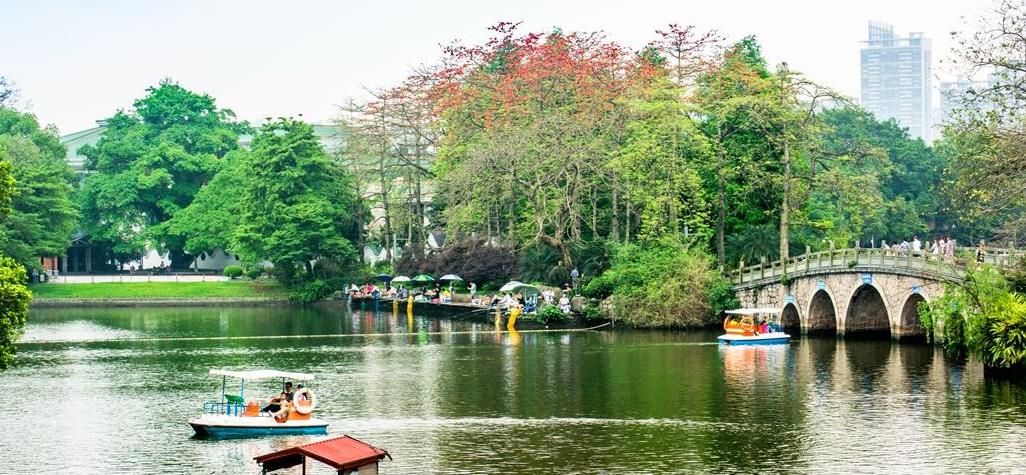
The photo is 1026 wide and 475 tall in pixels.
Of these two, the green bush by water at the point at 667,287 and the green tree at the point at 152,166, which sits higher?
the green tree at the point at 152,166

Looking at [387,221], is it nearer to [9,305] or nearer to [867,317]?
[867,317]

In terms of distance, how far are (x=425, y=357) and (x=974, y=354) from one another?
22826mm

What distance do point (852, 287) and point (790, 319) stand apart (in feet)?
22.9

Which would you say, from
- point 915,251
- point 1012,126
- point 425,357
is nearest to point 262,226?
point 425,357

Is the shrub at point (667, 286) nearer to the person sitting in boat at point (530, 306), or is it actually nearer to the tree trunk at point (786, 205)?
the tree trunk at point (786, 205)

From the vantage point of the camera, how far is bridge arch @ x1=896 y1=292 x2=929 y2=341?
2515 inches

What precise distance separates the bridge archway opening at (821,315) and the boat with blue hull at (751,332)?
164 cm

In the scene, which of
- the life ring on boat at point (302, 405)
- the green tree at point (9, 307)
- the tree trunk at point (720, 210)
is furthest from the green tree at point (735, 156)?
the green tree at point (9, 307)

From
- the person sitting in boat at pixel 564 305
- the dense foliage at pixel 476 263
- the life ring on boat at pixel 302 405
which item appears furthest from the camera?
the dense foliage at pixel 476 263

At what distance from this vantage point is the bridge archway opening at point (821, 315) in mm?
70688

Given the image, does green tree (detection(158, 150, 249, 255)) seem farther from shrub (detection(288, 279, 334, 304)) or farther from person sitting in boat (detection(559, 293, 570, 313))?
person sitting in boat (detection(559, 293, 570, 313))

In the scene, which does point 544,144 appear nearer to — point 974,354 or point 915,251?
point 915,251

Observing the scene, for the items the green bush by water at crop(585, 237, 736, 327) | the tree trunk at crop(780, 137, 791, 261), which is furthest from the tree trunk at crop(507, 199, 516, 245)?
the tree trunk at crop(780, 137, 791, 261)

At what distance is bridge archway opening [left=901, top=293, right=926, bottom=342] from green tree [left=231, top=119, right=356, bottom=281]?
4969cm
